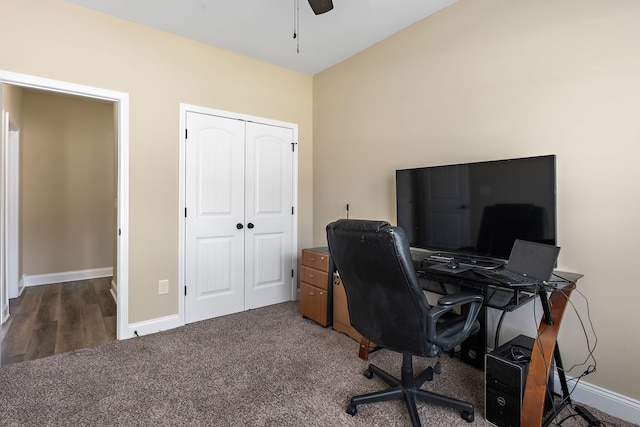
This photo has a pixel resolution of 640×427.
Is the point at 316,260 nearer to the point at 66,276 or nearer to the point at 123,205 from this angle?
the point at 123,205

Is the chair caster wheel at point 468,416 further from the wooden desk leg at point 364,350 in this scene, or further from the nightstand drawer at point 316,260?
the nightstand drawer at point 316,260

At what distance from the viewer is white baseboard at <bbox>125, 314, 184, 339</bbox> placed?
113 inches

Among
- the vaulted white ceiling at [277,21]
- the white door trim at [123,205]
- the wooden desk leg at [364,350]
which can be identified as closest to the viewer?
the wooden desk leg at [364,350]

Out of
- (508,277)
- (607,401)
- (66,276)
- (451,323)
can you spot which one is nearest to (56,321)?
(66,276)

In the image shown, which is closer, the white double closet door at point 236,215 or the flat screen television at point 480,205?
the flat screen television at point 480,205

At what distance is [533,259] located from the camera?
5.82 feet

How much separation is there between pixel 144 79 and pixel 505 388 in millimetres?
3478

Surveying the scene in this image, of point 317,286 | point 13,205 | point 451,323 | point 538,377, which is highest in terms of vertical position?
point 13,205

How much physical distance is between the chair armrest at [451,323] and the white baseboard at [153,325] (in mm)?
2453

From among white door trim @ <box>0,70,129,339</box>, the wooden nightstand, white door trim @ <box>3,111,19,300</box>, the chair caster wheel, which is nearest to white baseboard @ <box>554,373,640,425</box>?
the chair caster wheel

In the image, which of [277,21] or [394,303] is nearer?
[394,303]

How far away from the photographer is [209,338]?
2818 mm

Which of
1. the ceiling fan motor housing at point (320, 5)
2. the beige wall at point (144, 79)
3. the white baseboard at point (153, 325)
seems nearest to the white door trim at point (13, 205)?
the beige wall at point (144, 79)

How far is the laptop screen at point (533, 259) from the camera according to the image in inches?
66.0
